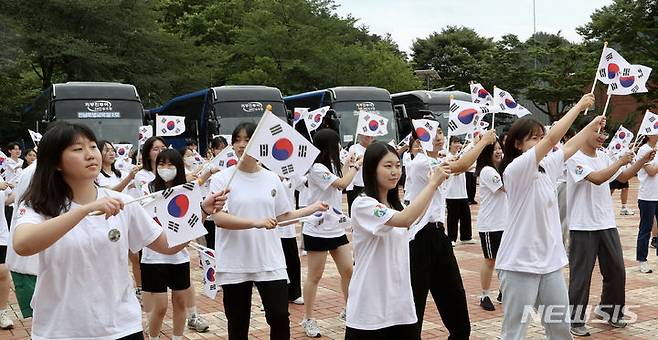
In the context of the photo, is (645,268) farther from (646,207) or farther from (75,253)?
(75,253)

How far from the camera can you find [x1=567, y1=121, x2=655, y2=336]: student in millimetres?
5648

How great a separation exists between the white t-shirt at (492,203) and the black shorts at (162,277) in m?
2.96

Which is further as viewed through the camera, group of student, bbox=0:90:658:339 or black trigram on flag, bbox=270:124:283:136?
black trigram on flag, bbox=270:124:283:136

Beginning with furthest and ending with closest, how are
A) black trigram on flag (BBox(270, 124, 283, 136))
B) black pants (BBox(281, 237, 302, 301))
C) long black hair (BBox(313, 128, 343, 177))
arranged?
1. black pants (BBox(281, 237, 302, 301))
2. long black hair (BBox(313, 128, 343, 177))
3. black trigram on flag (BBox(270, 124, 283, 136))

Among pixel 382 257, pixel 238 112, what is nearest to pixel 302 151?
pixel 382 257

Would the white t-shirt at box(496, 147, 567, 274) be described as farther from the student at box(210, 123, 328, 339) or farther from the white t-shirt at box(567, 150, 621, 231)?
the white t-shirt at box(567, 150, 621, 231)

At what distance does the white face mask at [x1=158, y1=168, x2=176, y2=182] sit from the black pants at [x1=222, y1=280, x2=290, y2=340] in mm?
1276

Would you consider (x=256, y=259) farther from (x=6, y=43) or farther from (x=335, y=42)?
(x=335, y=42)

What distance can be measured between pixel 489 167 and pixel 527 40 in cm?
3218

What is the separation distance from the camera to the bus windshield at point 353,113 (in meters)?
19.1

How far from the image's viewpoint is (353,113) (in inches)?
767

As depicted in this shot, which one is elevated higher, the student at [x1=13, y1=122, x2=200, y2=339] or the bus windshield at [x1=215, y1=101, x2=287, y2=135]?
the bus windshield at [x1=215, y1=101, x2=287, y2=135]

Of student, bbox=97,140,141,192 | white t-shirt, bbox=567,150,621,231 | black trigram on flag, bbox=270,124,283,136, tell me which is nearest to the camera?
black trigram on flag, bbox=270,124,283,136

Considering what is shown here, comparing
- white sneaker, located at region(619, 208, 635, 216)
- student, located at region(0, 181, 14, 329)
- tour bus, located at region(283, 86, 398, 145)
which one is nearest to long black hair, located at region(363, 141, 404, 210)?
student, located at region(0, 181, 14, 329)
